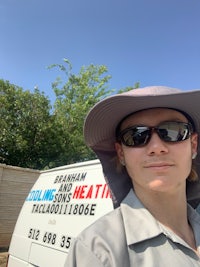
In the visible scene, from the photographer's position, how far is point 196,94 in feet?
4.92

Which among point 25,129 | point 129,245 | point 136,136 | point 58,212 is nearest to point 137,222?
point 129,245

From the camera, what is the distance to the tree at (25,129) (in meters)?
15.9

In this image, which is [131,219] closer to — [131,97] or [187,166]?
[187,166]

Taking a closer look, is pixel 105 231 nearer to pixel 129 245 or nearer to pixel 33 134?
pixel 129 245

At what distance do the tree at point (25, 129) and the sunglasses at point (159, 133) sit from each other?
47.9ft

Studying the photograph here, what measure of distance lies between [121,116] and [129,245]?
0.62 meters

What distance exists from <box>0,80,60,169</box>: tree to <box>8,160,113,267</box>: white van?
1163 centimetres

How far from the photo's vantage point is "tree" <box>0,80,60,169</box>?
52.0ft

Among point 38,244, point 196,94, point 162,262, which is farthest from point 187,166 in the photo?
point 38,244

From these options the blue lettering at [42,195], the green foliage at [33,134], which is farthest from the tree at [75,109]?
the blue lettering at [42,195]

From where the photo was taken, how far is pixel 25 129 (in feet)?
53.5

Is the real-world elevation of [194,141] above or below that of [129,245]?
above

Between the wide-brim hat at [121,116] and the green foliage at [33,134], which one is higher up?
the green foliage at [33,134]

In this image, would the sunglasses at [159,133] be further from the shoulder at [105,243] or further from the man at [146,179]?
the shoulder at [105,243]
